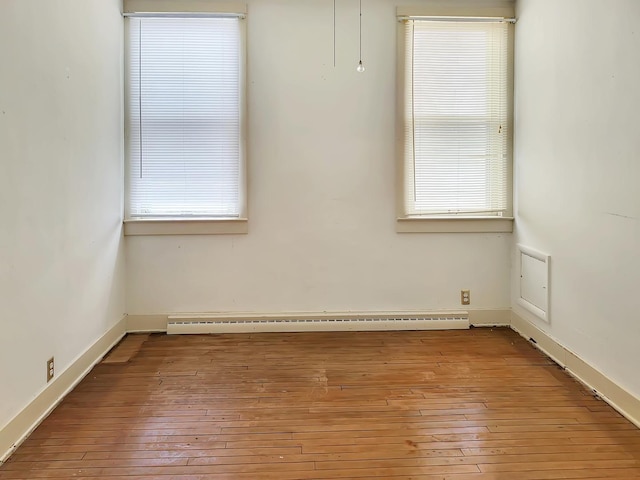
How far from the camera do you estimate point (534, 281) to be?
3.16 metres

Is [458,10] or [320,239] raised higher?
[458,10]

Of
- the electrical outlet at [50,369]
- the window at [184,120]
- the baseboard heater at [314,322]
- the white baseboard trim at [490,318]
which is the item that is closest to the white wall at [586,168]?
the white baseboard trim at [490,318]

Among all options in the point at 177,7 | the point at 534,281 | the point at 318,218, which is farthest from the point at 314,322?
the point at 177,7

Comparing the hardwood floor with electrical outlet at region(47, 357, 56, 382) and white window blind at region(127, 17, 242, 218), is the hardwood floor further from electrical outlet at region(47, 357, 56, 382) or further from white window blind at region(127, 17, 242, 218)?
white window blind at region(127, 17, 242, 218)

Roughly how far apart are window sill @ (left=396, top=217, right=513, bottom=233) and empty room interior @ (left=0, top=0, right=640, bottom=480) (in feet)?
0.06

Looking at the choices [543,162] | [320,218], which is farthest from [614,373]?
[320,218]

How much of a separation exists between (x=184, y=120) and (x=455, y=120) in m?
2.09

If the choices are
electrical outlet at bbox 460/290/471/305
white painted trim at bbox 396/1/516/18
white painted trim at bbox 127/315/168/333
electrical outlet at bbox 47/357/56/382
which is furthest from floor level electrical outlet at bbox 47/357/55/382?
white painted trim at bbox 396/1/516/18

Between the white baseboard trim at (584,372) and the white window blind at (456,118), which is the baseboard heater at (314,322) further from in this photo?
the white window blind at (456,118)

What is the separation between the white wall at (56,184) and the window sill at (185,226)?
0.15m

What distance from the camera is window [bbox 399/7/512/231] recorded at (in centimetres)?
344

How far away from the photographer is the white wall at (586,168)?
2.19 m

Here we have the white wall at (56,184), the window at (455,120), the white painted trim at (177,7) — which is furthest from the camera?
the window at (455,120)

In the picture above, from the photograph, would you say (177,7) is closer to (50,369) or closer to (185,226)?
(185,226)
